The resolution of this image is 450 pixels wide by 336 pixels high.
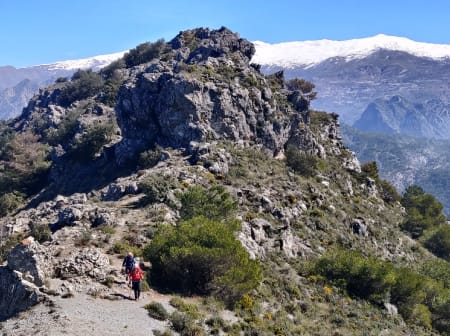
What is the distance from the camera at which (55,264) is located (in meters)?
25.2

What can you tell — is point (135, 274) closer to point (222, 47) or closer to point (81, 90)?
point (222, 47)

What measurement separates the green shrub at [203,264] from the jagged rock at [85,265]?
3123 mm

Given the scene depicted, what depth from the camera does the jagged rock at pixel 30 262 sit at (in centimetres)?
2300

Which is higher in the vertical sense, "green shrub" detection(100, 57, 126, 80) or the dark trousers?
"green shrub" detection(100, 57, 126, 80)

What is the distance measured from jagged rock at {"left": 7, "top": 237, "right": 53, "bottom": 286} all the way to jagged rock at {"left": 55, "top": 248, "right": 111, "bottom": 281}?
38.9 inches

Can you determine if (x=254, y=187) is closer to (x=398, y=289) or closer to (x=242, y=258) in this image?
(x=398, y=289)

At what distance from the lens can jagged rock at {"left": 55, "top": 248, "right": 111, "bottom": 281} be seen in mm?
24980

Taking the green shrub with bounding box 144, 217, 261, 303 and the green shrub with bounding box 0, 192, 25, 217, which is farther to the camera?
the green shrub with bounding box 0, 192, 25, 217

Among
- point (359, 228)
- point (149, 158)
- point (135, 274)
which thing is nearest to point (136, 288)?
point (135, 274)

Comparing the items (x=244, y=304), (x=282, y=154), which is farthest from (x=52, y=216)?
(x=282, y=154)

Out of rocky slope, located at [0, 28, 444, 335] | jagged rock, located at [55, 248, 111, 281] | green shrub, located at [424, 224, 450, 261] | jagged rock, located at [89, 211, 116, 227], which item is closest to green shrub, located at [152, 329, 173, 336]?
rocky slope, located at [0, 28, 444, 335]

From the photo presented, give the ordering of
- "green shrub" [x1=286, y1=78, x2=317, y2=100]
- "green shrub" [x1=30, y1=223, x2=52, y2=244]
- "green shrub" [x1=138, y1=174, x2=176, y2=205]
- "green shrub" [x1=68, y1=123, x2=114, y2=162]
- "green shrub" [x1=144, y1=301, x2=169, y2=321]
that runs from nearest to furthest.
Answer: "green shrub" [x1=144, y1=301, x2=169, y2=321]
"green shrub" [x1=30, y1=223, x2=52, y2=244]
"green shrub" [x1=138, y1=174, x2=176, y2=205]
"green shrub" [x1=68, y1=123, x2=114, y2=162]
"green shrub" [x1=286, y1=78, x2=317, y2=100]

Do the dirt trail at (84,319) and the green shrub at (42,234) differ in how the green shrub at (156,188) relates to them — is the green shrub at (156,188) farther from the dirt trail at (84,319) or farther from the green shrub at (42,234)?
the dirt trail at (84,319)

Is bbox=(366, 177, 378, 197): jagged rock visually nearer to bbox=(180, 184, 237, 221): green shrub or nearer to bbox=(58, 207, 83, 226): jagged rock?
bbox=(180, 184, 237, 221): green shrub
